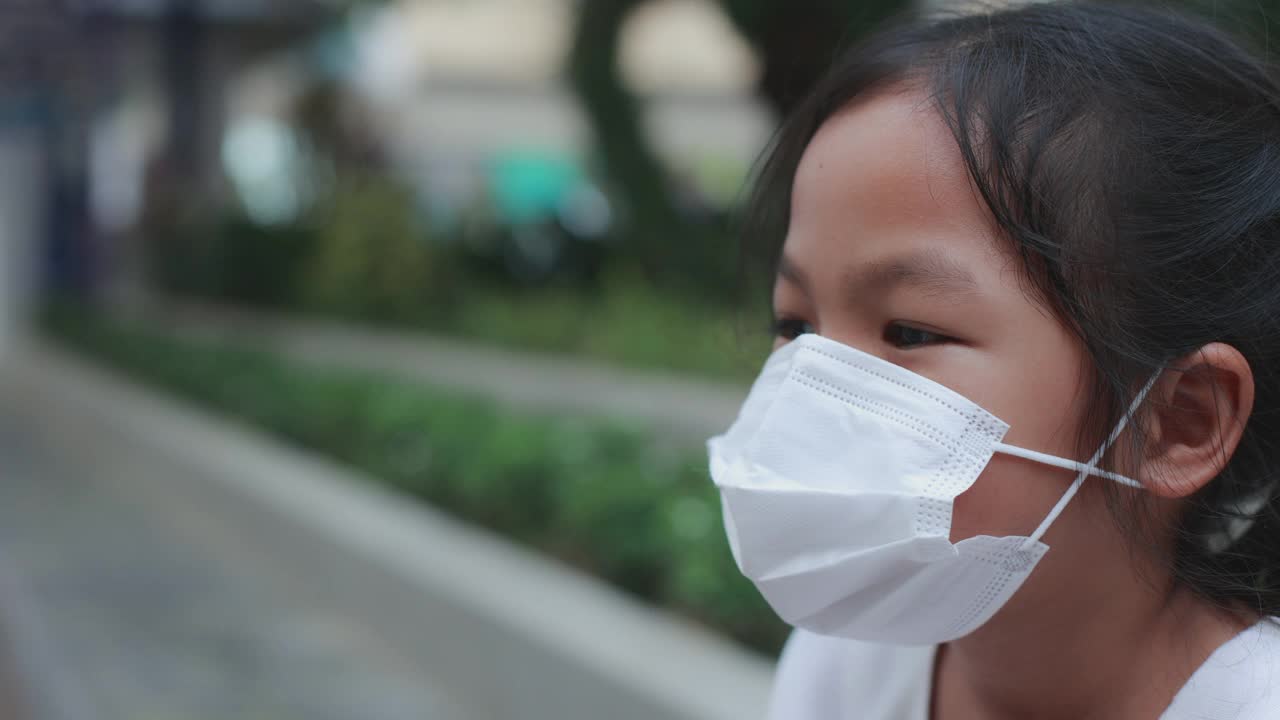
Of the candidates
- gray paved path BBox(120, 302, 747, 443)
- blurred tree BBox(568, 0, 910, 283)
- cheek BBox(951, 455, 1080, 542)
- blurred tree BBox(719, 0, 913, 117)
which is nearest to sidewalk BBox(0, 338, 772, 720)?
gray paved path BBox(120, 302, 747, 443)

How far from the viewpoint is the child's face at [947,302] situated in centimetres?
123

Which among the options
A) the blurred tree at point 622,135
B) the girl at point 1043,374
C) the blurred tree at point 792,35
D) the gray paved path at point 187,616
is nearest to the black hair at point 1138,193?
the girl at point 1043,374

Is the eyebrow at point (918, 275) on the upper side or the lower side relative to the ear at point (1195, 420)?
upper

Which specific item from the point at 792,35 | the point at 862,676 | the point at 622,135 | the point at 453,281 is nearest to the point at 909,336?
the point at 862,676

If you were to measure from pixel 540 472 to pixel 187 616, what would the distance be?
1541mm

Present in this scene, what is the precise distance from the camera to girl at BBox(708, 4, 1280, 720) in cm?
124

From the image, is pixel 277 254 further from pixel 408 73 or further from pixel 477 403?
pixel 408 73

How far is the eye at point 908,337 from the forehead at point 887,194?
3.1 inches

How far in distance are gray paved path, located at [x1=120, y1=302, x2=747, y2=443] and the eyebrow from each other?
170 inches

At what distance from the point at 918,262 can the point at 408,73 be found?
30835 mm

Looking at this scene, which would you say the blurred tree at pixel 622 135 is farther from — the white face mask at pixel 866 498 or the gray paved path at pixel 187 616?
the white face mask at pixel 866 498

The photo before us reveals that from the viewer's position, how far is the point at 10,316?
17.7 m

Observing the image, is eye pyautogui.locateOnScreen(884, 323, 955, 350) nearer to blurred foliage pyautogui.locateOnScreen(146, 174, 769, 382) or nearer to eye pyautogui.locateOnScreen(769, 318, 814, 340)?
eye pyautogui.locateOnScreen(769, 318, 814, 340)

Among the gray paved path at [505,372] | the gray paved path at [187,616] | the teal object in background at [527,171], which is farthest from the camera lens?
the teal object in background at [527,171]
